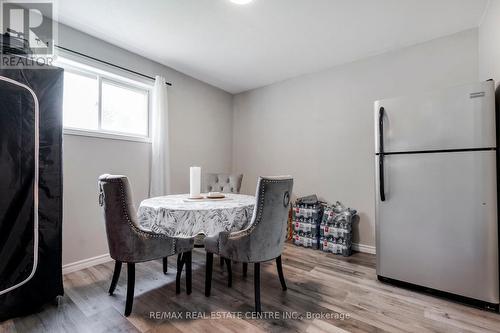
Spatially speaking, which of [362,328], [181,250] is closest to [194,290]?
[181,250]

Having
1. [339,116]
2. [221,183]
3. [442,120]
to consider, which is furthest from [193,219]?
A: [339,116]

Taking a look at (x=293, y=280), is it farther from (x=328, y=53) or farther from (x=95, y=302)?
(x=328, y=53)

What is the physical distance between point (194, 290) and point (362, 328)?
4.21 ft

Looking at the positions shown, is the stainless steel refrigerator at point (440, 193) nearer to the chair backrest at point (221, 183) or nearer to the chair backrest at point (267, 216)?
the chair backrest at point (267, 216)

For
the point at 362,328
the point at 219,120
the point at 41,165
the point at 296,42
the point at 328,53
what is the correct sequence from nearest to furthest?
the point at 362,328
the point at 41,165
the point at 296,42
the point at 328,53
the point at 219,120

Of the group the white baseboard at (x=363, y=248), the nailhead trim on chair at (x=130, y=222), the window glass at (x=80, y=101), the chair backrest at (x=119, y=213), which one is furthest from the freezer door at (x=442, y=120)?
the window glass at (x=80, y=101)

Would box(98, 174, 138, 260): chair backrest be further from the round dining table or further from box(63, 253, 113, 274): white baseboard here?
box(63, 253, 113, 274): white baseboard

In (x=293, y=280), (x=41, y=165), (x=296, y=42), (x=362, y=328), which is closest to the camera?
(x=362, y=328)

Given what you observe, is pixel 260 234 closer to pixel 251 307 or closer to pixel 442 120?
pixel 251 307

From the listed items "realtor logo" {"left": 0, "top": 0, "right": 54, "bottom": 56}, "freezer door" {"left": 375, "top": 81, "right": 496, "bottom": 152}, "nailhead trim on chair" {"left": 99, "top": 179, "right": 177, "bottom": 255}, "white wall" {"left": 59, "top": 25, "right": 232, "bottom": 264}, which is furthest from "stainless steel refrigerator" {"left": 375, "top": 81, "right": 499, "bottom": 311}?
"realtor logo" {"left": 0, "top": 0, "right": 54, "bottom": 56}

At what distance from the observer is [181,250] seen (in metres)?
1.79

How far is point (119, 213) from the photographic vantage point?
1.61m

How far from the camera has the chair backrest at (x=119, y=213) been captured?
159 cm

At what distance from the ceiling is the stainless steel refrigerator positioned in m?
0.84
